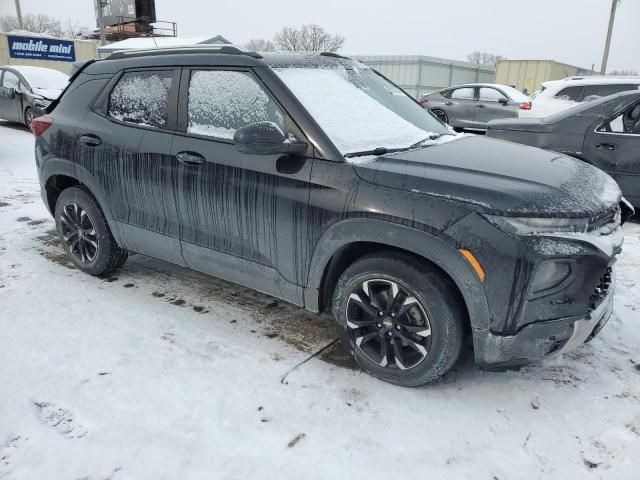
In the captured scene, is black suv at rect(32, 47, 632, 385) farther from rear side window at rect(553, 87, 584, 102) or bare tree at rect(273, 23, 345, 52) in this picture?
bare tree at rect(273, 23, 345, 52)

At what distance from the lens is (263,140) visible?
8.45 feet

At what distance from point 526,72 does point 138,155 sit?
2287 centimetres

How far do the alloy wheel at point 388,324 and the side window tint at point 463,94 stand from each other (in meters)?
12.8

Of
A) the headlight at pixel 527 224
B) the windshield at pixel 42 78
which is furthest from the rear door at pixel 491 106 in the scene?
the headlight at pixel 527 224

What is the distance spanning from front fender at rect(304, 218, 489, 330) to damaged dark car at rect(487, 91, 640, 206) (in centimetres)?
419

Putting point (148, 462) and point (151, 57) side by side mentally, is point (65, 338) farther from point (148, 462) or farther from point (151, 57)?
point (151, 57)

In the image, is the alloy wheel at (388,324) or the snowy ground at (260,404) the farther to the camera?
the alloy wheel at (388,324)

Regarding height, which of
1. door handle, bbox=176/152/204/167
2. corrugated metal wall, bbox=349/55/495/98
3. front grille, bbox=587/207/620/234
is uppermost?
corrugated metal wall, bbox=349/55/495/98

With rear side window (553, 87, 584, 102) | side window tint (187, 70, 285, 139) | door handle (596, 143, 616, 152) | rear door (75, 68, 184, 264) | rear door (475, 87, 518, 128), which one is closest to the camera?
side window tint (187, 70, 285, 139)

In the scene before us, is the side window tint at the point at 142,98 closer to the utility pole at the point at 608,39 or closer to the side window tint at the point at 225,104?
the side window tint at the point at 225,104

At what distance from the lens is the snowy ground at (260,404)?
2.16m

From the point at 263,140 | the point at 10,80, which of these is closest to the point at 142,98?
the point at 263,140

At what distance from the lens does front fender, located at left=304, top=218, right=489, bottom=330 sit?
228 cm

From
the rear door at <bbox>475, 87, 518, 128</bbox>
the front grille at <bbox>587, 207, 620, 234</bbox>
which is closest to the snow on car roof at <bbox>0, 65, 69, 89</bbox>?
the rear door at <bbox>475, 87, 518, 128</bbox>
